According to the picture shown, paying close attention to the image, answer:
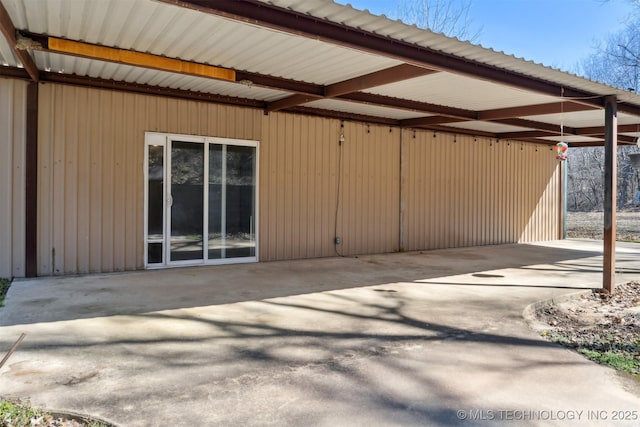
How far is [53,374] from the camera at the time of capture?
282 cm

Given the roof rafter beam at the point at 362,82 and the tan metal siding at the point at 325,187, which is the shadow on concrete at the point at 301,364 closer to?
the roof rafter beam at the point at 362,82

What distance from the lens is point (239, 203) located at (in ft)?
24.5

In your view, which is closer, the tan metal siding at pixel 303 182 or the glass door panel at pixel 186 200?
the tan metal siding at pixel 303 182

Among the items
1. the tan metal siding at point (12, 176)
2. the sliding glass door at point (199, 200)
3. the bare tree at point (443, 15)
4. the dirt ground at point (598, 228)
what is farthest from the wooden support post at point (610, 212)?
the bare tree at point (443, 15)

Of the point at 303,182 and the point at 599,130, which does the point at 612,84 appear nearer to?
the point at 599,130

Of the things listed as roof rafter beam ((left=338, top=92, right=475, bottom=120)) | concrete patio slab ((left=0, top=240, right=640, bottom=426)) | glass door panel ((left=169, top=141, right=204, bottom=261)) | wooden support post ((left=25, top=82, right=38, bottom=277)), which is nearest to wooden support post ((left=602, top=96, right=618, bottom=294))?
concrete patio slab ((left=0, top=240, right=640, bottom=426))

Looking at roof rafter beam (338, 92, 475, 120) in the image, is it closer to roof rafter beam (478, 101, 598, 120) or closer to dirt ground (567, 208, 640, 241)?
roof rafter beam (478, 101, 598, 120)

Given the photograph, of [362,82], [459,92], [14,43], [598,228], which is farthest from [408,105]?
[598,228]

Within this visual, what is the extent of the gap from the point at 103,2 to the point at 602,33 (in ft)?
72.2

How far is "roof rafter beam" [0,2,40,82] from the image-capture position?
12.5 ft

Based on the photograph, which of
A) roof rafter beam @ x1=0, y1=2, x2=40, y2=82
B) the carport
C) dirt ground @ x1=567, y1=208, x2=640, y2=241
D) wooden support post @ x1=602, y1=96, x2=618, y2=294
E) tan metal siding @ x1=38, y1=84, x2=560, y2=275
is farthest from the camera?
dirt ground @ x1=567, y1=208, x2=640, y2=241

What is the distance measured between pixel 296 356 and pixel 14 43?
393cm

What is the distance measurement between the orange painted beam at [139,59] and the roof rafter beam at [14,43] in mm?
316

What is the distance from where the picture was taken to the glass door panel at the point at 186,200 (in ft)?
22.5
